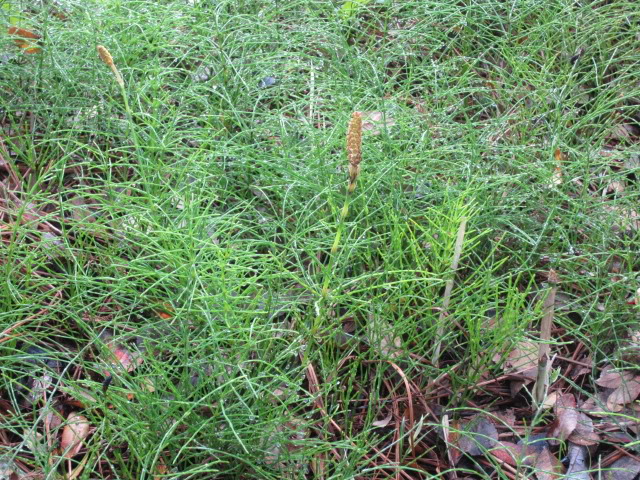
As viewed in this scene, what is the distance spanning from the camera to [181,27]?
132 inches

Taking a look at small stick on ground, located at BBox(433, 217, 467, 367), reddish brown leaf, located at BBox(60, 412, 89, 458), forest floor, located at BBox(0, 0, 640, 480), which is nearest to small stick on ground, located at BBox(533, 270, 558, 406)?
forest floor, located at BBox(0, 0, 640, 480)

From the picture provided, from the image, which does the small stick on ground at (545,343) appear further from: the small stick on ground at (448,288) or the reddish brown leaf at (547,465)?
the small stick on ground at (448,288)

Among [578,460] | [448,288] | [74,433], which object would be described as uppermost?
[448,288]

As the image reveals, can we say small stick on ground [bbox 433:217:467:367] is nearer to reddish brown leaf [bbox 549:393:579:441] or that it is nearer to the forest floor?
the forest floor

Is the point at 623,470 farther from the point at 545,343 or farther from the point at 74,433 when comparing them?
the point at 74,433

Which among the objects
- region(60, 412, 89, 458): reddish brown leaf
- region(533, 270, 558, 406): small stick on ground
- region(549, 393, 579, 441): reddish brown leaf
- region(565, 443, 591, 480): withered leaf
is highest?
region(533, 270, 558, 406): small stick on ground

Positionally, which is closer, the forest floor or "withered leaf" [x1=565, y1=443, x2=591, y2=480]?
the forest floor

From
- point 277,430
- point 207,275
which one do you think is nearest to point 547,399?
point 277,430

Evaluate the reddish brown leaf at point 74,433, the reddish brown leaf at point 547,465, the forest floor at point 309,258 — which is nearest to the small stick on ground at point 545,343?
the forest floor at point 309,258

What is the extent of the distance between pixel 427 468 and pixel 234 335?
0.65 meters

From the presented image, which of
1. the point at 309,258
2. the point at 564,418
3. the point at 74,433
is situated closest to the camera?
the point at 74,433

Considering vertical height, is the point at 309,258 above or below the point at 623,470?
above

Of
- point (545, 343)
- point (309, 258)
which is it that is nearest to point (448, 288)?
point (545, 343)

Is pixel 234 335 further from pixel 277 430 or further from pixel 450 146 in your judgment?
pixel 450 146
